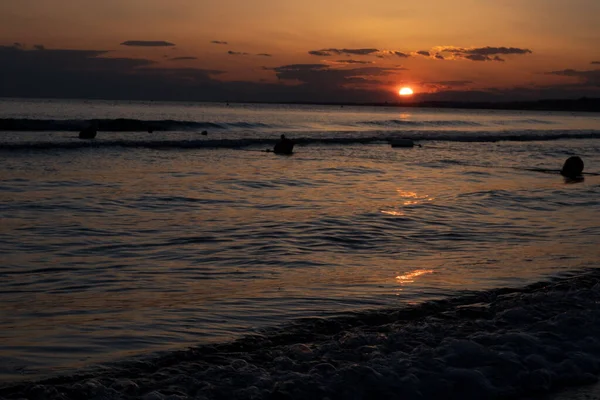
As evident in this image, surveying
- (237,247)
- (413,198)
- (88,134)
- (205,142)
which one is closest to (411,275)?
(237,247)

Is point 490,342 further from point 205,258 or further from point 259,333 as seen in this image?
point 205,258

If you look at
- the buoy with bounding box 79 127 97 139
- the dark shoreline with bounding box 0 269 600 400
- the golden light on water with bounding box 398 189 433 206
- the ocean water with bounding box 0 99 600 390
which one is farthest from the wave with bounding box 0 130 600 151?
the dark shoreline with bounding box 0 269 600 400

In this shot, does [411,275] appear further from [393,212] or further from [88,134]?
[88,134]

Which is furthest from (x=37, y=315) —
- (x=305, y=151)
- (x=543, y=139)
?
(x=543, y=139)

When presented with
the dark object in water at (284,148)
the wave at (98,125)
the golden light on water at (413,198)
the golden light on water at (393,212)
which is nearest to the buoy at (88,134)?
the wave at (98,125)

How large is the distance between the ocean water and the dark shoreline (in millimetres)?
330

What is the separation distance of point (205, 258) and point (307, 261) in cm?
142

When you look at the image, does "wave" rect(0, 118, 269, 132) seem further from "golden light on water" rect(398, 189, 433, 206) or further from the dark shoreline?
the dark shoreline

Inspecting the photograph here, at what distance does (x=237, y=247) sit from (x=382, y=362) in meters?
5.00

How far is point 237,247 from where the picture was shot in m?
10.2

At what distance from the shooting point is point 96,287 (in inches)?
305

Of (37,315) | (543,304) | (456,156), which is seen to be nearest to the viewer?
(37,315)

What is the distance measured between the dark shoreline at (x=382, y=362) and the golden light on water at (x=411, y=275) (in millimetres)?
1181

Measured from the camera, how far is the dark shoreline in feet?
16.4
